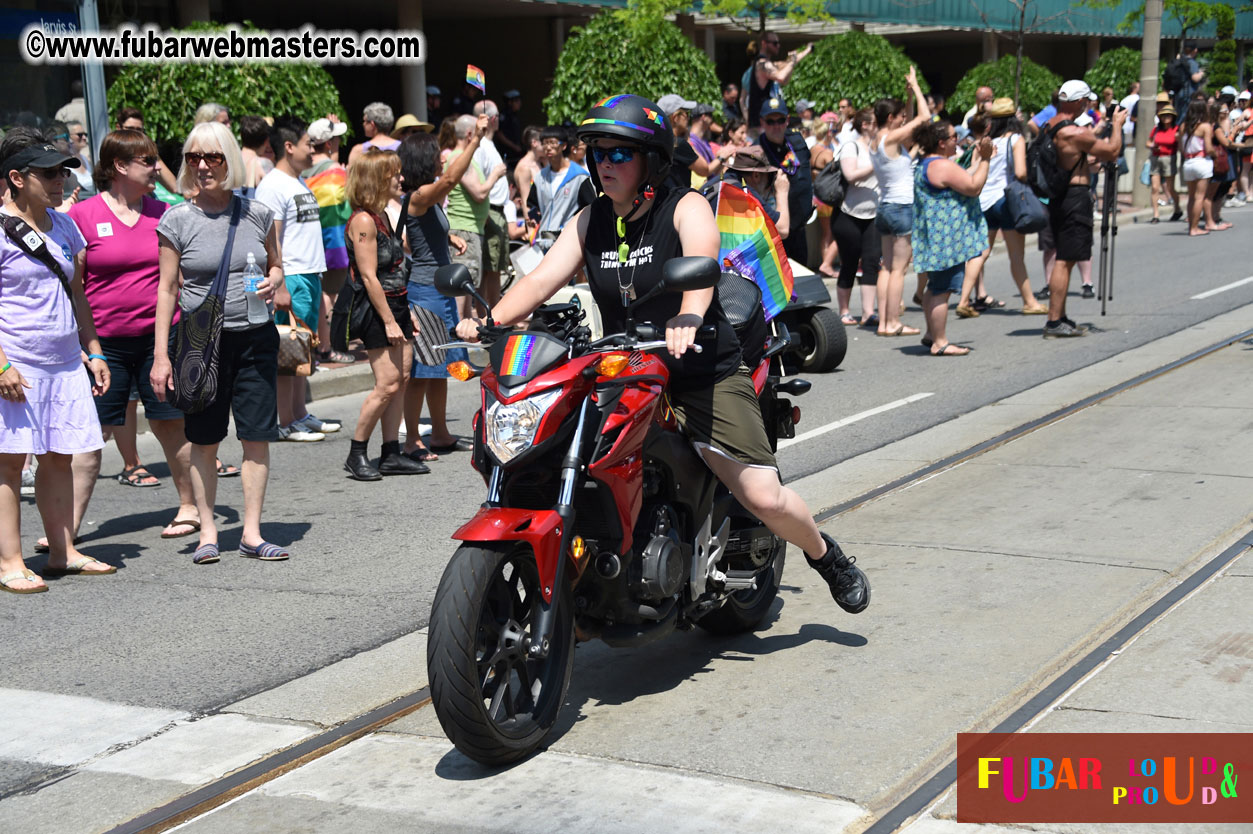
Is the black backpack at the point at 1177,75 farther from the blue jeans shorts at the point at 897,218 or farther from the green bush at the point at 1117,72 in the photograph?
the blue jeans shorts at the point at 897,218

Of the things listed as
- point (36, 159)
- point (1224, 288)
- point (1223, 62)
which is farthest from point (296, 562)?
point (1223, 62)

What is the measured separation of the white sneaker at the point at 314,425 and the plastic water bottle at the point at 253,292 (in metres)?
3.12

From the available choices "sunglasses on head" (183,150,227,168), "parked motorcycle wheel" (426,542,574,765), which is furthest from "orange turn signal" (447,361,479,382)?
"sunglasses on head" (183,150,227,168)

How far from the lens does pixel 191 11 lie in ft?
66.2

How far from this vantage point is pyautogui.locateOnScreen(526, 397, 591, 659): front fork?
4.05 m

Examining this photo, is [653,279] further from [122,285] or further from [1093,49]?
[1093,49]

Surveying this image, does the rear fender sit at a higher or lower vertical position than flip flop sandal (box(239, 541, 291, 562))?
higher

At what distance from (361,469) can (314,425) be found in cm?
149

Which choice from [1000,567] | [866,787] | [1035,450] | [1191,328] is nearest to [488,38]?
[1191,328]

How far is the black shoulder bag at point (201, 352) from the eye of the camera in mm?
6348

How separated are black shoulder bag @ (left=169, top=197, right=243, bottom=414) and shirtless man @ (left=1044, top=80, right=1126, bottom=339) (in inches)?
300

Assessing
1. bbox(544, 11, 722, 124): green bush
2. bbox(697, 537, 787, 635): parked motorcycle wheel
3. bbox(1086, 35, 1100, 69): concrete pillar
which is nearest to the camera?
bbox(697, 537, 787, 635): parked motorcycle wheel

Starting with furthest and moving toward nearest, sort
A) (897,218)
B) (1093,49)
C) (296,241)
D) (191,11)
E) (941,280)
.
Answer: (1093,49) < (191,11) < (897,218) < (941,280) < (296,241)

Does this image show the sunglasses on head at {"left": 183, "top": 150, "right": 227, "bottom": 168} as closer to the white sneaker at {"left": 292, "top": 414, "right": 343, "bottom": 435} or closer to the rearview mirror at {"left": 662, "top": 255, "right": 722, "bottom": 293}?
the rearview mirror at {"left": 662, "top": 255, "right": 722, "bottom": 293}
